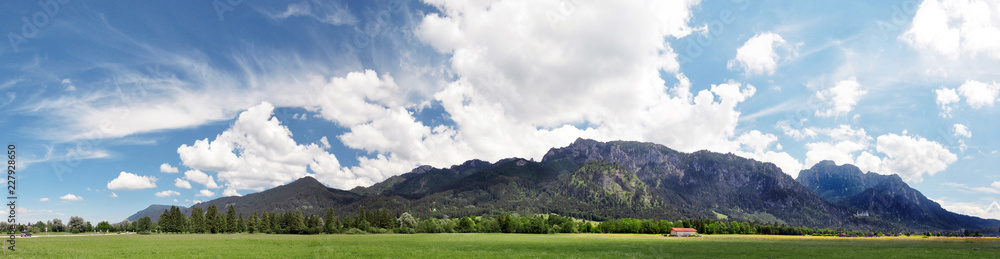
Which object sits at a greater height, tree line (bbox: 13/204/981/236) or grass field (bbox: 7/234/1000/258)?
grass field (bbox: 7/234/1000/258)

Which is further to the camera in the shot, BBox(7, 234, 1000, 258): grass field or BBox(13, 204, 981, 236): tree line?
BBox(13, 204, 981, 236): tree line

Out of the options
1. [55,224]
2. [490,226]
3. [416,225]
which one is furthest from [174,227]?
[490,226]

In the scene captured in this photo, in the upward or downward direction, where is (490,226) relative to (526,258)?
downward

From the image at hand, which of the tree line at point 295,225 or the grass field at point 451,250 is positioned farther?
the tree line at point 295,225

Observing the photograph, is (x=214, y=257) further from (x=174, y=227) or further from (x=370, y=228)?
(x=174, y=227)

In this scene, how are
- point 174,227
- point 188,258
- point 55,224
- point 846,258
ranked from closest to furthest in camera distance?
point 188,258 → point 846,258 → point 174,227 → point 55,224

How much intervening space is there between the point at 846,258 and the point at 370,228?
158 meters

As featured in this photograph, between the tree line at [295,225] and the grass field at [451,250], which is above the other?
the grass field at [451,250]

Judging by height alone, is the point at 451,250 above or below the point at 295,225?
above

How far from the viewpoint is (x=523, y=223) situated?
194 meters

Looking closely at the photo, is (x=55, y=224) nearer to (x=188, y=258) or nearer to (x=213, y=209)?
(x=213, y=209)

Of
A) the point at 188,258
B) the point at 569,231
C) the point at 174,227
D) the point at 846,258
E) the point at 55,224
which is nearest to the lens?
the point at 188,258

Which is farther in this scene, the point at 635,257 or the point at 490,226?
the point at 490,226

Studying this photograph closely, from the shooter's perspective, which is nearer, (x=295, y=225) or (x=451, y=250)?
(x=451, y=250)
